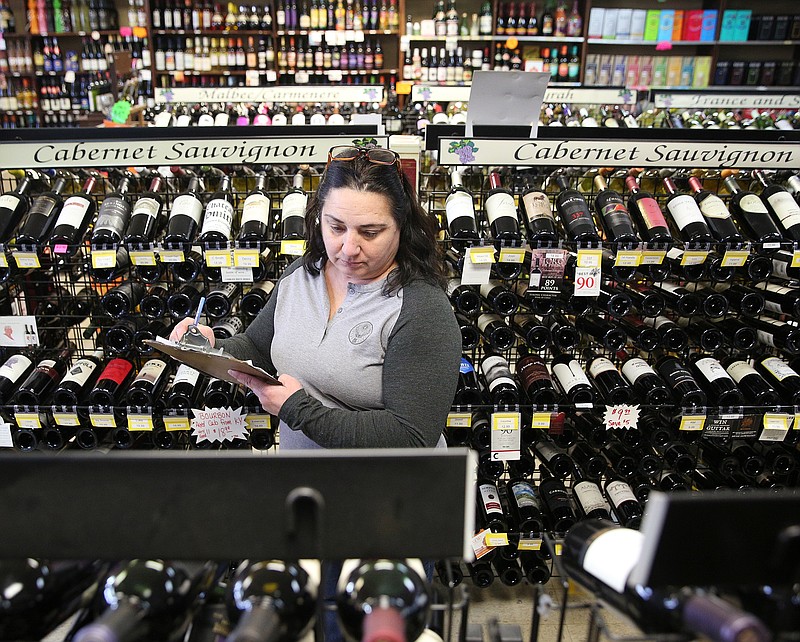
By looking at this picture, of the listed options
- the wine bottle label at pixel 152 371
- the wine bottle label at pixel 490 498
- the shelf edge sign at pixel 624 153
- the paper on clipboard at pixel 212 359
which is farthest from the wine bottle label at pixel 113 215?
the wine bottle label at pixel 490 498

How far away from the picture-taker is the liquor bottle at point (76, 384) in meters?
→ 2.22

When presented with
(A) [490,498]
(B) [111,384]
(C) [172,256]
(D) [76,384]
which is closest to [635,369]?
(A) [490,498]

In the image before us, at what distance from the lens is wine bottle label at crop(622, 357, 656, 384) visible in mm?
2318

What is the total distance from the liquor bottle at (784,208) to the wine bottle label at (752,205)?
3 cm

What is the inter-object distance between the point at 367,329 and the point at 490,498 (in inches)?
50.8

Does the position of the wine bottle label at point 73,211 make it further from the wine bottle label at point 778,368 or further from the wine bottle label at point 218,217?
the wine bottle label at point 778,368

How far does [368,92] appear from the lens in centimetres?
518

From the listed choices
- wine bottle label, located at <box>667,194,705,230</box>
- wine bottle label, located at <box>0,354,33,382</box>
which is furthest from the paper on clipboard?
wine bottle label, located at <box>667,194,705,230</box>

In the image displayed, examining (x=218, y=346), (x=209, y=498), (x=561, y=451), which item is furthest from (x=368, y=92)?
(x=209, y=498)

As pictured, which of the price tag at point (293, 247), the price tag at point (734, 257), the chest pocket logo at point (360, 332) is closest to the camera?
the chest pocket logo at point (360, 332)

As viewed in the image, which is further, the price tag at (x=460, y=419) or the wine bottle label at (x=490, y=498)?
the wine bottle label at (x=490, y=498)

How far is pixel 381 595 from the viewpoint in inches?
30.7

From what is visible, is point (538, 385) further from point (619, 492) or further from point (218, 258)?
point (218, 258)

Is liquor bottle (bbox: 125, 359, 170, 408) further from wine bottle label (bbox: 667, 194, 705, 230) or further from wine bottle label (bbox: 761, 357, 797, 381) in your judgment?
wine bottle label (bbox: 761, 357, 797, 381)
